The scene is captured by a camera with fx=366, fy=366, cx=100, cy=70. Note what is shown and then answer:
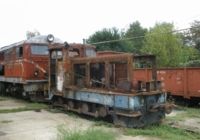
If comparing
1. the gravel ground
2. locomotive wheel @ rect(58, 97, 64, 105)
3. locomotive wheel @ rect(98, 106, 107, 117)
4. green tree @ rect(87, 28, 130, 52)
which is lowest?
the gravel ground

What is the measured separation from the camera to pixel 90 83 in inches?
491

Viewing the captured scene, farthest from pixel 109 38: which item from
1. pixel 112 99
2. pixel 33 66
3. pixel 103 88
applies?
pixel 112 99

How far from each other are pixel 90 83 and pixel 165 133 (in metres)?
3.60

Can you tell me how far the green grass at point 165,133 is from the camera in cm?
943

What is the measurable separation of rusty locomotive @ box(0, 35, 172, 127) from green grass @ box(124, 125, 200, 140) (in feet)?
1.63

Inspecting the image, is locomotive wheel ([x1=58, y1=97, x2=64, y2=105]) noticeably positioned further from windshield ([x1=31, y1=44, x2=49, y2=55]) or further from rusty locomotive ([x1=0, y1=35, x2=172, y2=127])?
windshield ([x1=31, y1=44, x2=49, y2=55])

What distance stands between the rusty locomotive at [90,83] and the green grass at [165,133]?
19.5 inches

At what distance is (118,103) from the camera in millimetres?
10680

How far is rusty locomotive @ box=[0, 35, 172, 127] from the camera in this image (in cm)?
1060

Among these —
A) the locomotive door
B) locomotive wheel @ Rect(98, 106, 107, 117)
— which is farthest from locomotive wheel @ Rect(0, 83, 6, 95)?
locomotive wheel @ Rect(98, 106, 107, 117)

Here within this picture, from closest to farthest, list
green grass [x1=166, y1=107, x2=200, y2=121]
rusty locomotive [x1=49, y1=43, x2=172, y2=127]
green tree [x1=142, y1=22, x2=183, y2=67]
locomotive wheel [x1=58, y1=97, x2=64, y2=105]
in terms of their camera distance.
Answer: rusty locomotive [x1=49, y1=43, x2=172, y2=127] → green grass [x1=166, y1=107, x2=200, y2=121] → locomotive wheel [x1=58, y1=97, x2=64, y2=105] → green tree [x1=142, y1=22, x2=183, y2=67]

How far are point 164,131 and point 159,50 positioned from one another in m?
24.3

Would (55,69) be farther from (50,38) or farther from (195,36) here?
(195,36)

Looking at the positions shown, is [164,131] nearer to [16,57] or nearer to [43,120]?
[43,120]
